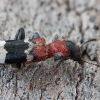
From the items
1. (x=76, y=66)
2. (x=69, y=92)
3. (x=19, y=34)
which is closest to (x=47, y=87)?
(x=69, y=92)

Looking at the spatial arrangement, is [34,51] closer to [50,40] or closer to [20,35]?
[20,35]

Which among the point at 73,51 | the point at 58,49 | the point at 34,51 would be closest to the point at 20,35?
the point at 34,51

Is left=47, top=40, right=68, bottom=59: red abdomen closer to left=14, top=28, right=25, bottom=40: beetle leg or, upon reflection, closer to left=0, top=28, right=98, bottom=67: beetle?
left=0, top=28, right=98, bottom=67: beetle

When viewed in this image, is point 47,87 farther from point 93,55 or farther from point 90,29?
point 90,29

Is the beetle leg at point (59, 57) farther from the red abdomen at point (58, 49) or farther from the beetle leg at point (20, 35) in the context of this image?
→ the beetle leg at point (20, 35)

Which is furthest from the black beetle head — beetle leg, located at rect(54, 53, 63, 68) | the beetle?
beetle leg, located at rect(54, 53, 63, 68)

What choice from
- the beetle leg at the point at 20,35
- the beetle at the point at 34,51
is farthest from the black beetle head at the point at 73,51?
the beetle leg at the point at 20,35
